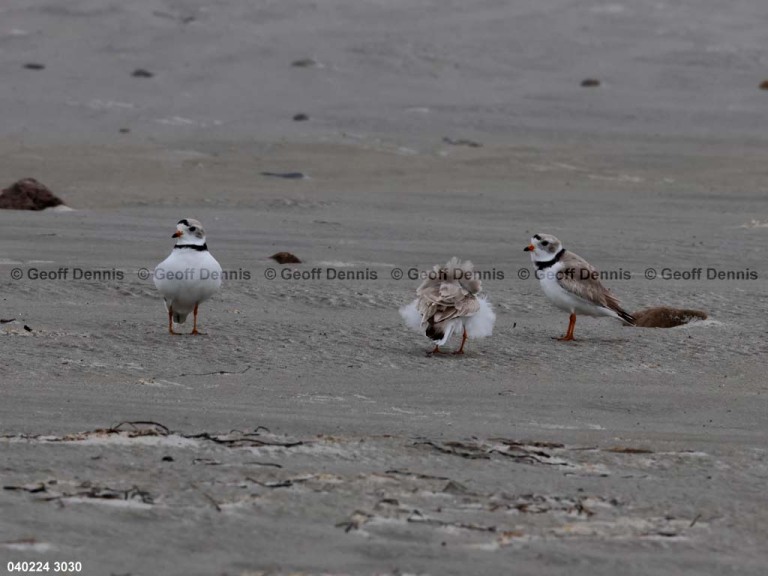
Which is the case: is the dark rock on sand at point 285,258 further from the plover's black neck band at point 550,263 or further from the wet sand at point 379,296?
the plover's black neck band at point 550,263

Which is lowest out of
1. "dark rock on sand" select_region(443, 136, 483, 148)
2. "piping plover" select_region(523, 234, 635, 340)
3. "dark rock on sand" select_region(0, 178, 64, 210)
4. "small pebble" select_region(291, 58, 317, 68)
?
"piping plover" select_region(523, 234, 635, 340)

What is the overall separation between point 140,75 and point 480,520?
14910mm

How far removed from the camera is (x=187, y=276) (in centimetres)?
809

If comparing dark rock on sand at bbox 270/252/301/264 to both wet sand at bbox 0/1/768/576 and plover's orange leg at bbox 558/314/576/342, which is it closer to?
wet sand at bbox 0/1/768/576

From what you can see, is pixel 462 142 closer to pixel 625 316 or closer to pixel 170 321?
pixel 625 316

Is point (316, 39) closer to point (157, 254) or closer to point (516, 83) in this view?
point (516, 83)

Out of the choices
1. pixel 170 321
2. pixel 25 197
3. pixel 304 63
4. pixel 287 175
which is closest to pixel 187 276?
pixel 170 321

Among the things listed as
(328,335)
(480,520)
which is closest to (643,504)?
(480,520)

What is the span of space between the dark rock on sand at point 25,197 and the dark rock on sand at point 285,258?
2.57 metres

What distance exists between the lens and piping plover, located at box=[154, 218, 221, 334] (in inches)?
319

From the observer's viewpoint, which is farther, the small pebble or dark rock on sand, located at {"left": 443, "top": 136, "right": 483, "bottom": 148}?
the small pebble

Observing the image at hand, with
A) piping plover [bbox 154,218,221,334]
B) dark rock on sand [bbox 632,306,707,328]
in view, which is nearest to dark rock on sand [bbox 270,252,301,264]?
piping plover [bbox 154,218,221,334]

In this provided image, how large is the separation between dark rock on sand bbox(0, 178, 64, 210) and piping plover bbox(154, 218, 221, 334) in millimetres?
3588

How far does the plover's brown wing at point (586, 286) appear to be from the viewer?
8.63 m
